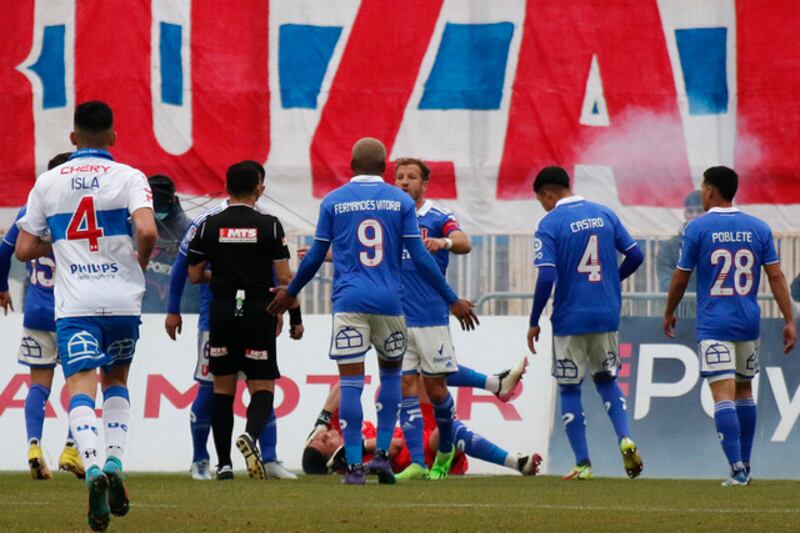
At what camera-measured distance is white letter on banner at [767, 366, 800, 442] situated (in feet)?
43.9

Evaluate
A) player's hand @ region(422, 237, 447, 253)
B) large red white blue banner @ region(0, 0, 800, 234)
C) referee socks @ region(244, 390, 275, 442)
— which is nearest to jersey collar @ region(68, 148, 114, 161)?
referee socks @ region(244, 390, 275, 442)

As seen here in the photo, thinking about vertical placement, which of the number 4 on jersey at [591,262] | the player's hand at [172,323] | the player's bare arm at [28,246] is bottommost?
the player's hand at [172,323]

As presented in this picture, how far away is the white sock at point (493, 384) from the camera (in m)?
12.4

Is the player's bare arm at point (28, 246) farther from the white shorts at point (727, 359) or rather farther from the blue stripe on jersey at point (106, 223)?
the white shorts at point (727, 359)

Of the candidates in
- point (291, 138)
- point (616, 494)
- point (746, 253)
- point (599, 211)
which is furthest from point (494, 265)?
point (616, 494)

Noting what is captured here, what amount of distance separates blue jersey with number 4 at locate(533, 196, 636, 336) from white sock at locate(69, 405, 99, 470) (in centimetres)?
456

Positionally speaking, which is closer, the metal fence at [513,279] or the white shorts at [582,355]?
the white shorts at [582,355]

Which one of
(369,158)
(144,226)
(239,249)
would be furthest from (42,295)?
(144,226)

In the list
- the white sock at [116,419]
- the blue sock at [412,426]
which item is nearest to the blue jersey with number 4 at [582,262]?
the blue sock at [412,426]

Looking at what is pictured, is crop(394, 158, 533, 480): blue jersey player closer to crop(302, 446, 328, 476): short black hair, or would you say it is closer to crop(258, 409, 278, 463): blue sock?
crop(302, 446, 328, 476): short black hair

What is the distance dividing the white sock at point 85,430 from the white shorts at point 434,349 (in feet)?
13.7

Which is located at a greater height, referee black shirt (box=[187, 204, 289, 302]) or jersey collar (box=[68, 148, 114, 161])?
jersey collar (box=[68, 148, 114, 161])

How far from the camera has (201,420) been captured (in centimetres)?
1135

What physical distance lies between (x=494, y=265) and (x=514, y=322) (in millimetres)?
1069
